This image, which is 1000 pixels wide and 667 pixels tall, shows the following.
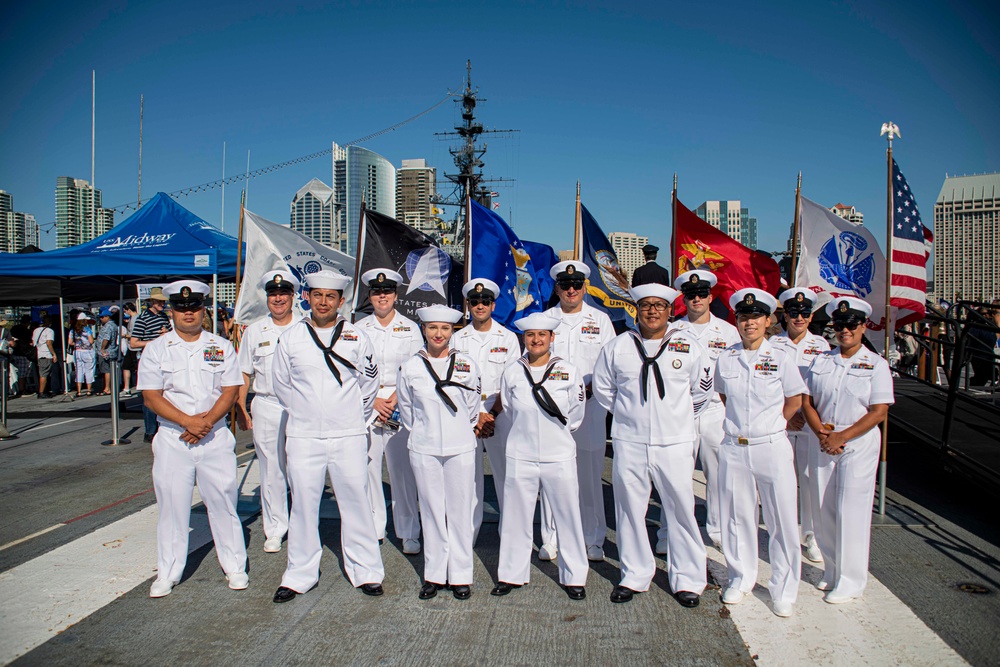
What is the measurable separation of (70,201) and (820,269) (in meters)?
32.5

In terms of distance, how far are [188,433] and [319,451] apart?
2.76 ft

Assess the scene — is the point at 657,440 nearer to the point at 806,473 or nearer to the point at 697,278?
the point at 806,473

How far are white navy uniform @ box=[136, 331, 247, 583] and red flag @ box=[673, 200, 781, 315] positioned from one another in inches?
215

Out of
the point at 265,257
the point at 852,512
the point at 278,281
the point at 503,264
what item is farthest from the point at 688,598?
the point at 265,257

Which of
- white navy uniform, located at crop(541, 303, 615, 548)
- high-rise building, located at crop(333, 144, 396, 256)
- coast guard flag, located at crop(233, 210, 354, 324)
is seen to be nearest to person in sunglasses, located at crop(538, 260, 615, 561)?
white navy uniform, located at crop(541, 303, 615, 548)

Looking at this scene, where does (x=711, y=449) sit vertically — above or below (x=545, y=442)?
below

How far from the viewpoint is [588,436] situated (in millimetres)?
4863

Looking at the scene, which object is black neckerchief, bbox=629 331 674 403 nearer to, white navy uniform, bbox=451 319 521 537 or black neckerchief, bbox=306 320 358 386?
white navy uniform, bbox=451 319 521 537

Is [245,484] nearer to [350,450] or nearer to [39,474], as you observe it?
[39,474]

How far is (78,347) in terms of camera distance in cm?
1472

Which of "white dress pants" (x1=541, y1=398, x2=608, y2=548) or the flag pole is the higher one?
the flag pole

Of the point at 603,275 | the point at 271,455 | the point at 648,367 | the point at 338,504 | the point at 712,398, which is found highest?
the point at 603,275

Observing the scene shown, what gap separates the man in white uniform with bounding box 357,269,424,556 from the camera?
513 cm

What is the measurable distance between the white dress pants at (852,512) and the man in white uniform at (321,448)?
3.04 metres
